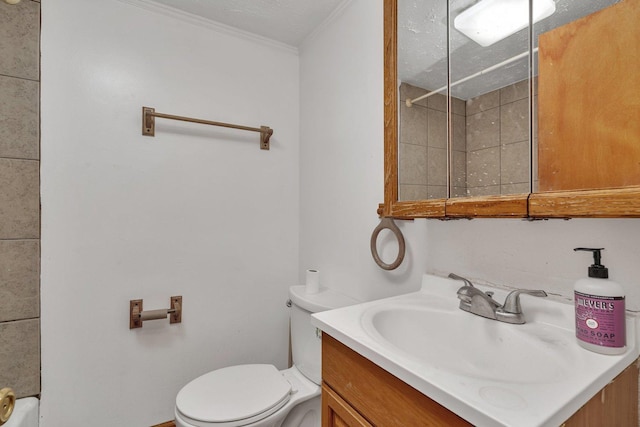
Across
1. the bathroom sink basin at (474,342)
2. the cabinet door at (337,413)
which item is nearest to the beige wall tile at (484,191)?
the bathroom sink basin at (474,342)

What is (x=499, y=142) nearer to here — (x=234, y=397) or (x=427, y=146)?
(x=427, y=146)

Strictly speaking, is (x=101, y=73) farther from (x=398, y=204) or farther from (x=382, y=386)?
(x=382, y=386)

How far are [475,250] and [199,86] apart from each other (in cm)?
148

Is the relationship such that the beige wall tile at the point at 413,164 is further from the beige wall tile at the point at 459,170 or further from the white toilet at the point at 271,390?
the white toilet at the point at 271,390

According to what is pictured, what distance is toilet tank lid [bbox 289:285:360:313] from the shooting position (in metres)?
1.27

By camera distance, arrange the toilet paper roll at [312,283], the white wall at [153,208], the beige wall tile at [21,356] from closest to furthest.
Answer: the beige wall tile at [21,356] < the white wall at [153,208] < the toilet paper roll at [312,283]

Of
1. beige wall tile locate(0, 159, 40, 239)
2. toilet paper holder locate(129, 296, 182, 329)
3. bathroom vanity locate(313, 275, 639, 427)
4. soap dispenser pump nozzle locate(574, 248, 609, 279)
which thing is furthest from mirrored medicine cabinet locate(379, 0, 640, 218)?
beige wall tile locate(0, 159, 40, 239)

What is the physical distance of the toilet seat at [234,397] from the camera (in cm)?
→ 102

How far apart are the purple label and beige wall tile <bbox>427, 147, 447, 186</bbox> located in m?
0.44

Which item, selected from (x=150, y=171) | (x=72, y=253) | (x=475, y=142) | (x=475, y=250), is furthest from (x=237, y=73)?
(x=475, y=250)

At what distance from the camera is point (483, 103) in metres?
0.82

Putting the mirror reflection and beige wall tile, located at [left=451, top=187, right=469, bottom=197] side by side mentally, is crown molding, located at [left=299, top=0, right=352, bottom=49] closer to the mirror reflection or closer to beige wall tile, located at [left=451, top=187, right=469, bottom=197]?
the mirror reflection

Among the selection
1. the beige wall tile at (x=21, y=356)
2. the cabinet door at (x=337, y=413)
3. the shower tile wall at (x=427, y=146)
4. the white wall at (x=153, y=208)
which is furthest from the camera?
the white wall at (x=153, y=208)

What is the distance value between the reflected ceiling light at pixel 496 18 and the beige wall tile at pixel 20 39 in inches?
63.1
